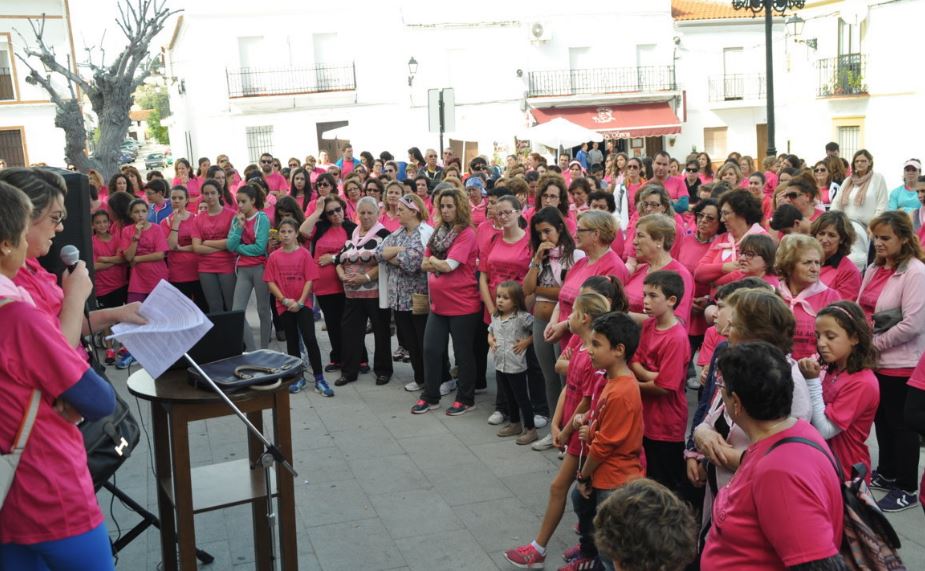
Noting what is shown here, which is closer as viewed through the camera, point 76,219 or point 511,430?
point 76,219

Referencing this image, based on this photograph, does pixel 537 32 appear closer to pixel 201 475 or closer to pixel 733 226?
pixel 733 226

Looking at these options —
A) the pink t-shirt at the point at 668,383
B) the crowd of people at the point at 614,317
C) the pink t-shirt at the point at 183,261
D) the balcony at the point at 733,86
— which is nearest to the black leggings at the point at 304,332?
the crowd of people at the point at 614,317

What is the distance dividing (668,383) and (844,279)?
1.87 meters

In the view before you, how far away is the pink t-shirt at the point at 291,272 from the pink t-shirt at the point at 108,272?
2341 millimetres

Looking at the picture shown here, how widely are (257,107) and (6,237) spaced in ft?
98.1

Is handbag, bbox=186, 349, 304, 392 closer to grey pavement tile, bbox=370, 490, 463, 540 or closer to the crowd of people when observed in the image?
the crowd of people

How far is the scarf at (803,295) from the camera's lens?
5.23 metres

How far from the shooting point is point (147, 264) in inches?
385

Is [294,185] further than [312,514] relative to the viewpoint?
Yes

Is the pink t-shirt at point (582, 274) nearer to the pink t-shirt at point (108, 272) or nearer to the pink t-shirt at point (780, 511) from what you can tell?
the pink t-shirt at point (780, 511)

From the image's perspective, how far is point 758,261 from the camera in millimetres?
5652

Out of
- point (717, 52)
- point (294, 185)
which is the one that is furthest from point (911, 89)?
point (294, 185)

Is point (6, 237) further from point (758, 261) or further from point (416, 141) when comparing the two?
point (416, 141)

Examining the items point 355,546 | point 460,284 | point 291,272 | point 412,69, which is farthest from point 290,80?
point 355,546
